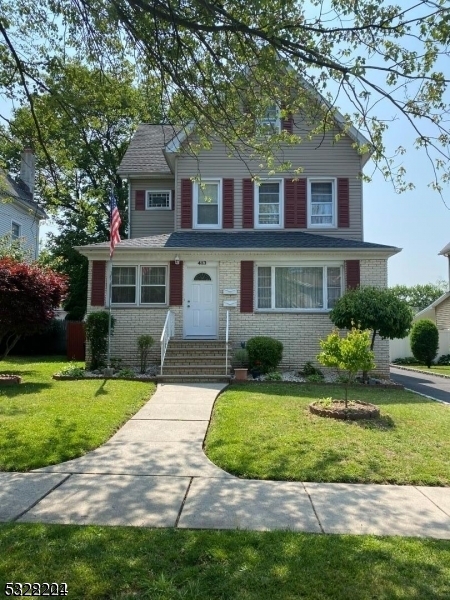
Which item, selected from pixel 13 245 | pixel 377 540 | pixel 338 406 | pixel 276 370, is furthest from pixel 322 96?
pixel 13 245

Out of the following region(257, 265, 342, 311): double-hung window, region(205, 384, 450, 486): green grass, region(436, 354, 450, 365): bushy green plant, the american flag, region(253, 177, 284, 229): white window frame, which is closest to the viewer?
region(205, 384, 450, 486): green grass

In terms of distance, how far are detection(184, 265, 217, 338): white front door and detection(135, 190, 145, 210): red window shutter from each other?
4.52 metres

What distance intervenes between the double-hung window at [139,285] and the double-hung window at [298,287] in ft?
9.98

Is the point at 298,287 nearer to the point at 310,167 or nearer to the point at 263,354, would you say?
the point at 263,354

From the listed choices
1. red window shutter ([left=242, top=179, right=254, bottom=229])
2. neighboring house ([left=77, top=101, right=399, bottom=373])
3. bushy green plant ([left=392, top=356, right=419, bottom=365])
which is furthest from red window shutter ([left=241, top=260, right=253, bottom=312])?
bushy green plant ([left=392, top=356, right=419, bottom=365])

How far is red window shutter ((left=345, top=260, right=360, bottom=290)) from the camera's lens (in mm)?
13297

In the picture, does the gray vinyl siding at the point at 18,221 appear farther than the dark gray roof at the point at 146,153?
Yes

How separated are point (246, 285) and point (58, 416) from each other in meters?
7.57

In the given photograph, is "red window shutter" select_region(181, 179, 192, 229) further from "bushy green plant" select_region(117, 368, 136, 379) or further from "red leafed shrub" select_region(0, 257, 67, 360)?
"bushy green plant" select_region(117, 368, 136, 379)

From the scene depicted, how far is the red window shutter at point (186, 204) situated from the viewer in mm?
15117

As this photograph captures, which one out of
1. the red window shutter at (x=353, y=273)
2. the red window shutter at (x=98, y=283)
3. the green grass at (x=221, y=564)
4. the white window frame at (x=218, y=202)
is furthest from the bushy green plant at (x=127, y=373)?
the green grass at (x=221, y=564)

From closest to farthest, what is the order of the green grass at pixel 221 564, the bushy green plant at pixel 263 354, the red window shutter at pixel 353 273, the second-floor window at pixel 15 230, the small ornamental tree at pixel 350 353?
the green grass at pixel 221 564, the small ornamental tree at pixel 350 353, the bushy green plant at pixel 263 354, the red window shutter at pixel 353 273, the second-floor window at pixel 15 230

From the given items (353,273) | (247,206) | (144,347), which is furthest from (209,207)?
(144,347)

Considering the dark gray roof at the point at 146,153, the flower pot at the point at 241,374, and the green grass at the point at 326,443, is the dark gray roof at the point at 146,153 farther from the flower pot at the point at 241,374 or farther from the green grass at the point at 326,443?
the green grass at the point at 326,443
